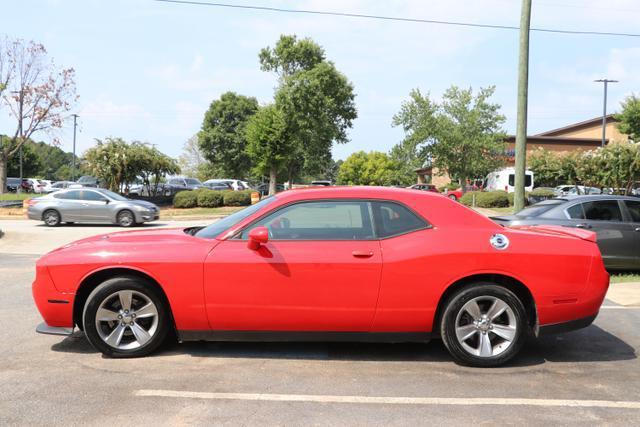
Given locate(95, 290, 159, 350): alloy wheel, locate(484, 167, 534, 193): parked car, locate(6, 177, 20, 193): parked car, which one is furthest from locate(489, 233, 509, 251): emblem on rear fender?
locate(6, 177, 20, 193): parked car

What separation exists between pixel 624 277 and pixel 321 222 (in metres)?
6.77

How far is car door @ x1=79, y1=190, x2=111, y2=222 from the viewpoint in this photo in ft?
65.9

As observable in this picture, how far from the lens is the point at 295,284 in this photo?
4645mm

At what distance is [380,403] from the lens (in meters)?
3.93

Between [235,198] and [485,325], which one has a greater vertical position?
[235,198]

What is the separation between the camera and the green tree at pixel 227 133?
65688 millimetres

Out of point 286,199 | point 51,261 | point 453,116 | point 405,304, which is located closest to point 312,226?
point 286,199

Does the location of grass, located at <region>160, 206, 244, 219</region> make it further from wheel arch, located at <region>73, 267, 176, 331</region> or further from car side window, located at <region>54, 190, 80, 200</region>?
wheel arch, located at <region>73, 267, 176, 331</region>

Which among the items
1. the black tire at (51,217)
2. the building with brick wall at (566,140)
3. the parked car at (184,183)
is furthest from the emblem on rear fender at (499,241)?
the building with brick wall at (566,140)

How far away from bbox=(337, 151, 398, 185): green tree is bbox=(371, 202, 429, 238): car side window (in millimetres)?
59253

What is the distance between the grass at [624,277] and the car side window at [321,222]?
6.02m

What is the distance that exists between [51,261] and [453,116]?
40846 mm

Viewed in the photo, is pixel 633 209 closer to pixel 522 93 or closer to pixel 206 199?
pixel 522 93

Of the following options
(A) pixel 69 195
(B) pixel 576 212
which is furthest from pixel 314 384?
(A) pixel 69 195
